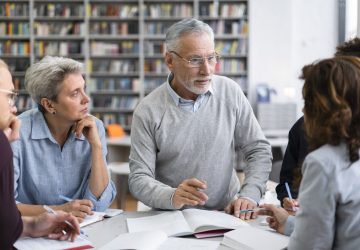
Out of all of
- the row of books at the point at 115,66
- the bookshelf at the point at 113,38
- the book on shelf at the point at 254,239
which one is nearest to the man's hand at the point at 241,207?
the book on shelf at the point at 254,239

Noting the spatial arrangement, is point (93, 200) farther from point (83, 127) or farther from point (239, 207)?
point (239, 207)

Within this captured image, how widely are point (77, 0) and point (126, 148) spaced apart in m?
2.80

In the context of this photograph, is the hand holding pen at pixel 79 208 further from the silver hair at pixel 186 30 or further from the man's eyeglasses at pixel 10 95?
the silver hair at pixel 186 30

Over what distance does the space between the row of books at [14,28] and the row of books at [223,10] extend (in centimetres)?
280

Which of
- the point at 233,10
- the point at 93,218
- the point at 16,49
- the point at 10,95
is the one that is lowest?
the point at 93,218

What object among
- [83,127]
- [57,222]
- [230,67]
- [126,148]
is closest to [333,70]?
[57,222]

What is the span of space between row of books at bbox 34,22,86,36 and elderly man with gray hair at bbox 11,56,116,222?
5698mm

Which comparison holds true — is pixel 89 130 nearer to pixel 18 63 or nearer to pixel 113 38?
pixel 113 38

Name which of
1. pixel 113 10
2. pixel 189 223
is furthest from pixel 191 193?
pixel 113 10

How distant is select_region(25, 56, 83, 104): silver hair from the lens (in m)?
2.04

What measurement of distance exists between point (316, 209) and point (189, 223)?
692 millimetres

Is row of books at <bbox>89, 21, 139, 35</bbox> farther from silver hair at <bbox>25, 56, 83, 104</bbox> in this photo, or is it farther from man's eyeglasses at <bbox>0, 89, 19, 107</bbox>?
man's eyeglasses at <bbox>0, 89, 19, 107</bbox>

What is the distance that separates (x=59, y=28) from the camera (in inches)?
301

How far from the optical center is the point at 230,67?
25.1 feet
